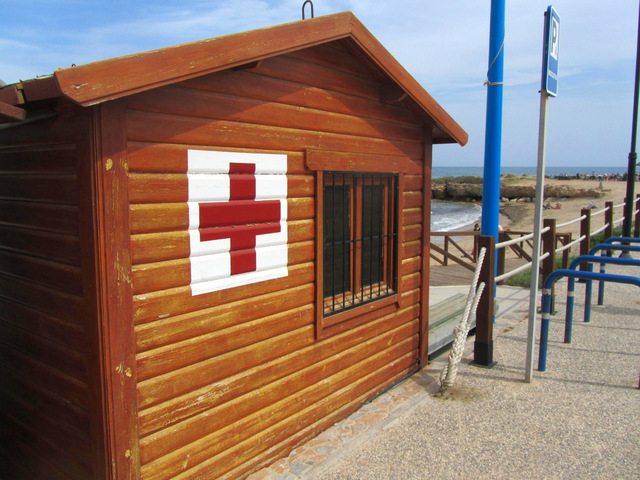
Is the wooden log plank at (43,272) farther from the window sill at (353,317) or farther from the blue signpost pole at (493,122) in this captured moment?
the blue signpost pole at (493,122)

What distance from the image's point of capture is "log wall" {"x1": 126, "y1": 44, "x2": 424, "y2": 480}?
2.78 m

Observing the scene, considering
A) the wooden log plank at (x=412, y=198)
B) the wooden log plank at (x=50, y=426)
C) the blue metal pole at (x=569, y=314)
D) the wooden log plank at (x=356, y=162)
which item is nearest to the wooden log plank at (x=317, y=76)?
the wooden log plank at (x=356, y=162)

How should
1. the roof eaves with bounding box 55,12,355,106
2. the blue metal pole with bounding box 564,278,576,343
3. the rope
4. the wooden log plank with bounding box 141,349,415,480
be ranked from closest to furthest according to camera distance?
1. the roof eaves with bounding box 55,12,355,106
2. the wooden log plank with bounding box 141,349,415,480
3. the rope
4. the blue metal pole with bounding box 564,278,576,343

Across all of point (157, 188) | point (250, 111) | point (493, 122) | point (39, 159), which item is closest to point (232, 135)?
point (250, 111)

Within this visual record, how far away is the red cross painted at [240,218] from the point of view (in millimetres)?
3068

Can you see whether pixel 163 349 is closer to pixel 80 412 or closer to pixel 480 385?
pixel 80 412

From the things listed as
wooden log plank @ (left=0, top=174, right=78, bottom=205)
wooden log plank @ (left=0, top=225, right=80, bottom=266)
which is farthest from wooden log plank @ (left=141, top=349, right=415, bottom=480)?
wooden log plank @ (left=0, top=174, right=78, bottom=205)

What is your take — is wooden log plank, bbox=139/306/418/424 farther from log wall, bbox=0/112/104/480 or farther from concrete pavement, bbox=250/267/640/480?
concrete pavement, bbox=250/267/640/480

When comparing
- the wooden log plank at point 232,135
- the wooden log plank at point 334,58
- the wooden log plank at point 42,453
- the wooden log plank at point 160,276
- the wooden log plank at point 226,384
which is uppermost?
the wooden log plank at point 334,58

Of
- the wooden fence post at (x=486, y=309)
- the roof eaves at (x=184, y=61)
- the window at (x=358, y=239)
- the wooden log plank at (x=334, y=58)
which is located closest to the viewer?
the roof eaves at (x=184, y=61)

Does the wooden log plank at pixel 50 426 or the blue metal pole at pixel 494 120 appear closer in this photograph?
the wooden log plank at pixel 50 426

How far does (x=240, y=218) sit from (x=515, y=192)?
62.5 m

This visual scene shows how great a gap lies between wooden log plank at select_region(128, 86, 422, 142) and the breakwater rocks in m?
52.0

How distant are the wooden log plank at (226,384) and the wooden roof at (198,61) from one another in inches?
62.0
